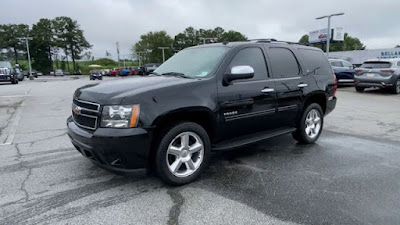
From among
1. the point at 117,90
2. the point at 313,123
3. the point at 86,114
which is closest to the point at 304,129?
the point at 313,123

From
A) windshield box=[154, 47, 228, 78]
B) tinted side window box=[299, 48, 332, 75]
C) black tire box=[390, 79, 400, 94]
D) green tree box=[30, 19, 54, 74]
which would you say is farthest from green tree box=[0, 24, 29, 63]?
tinted side window box=[299, 48, 332, 75]

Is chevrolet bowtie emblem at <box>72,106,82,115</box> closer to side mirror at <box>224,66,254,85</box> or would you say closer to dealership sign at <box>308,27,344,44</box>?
side mirror at <box>224,66,254,85</box>

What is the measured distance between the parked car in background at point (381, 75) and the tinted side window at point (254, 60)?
12608 millimetres

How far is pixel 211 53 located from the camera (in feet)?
15.1

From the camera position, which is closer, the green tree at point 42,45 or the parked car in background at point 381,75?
the parked car in background at point 381,75

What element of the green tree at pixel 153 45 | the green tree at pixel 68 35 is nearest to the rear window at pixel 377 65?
the green tree at pixel 153 45

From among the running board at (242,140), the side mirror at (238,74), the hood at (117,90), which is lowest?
the running board at (242,140)

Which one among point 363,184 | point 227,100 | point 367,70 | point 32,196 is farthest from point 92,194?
point 367,70

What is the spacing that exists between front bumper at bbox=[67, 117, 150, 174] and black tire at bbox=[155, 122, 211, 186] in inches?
6.1

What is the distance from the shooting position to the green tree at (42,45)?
74.9 metres

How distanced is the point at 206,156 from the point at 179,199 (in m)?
0.74

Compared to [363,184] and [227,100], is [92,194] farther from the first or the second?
[363,184]

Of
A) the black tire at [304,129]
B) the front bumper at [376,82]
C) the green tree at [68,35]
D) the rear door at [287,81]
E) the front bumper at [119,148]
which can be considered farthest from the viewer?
the green tree at [68,35]

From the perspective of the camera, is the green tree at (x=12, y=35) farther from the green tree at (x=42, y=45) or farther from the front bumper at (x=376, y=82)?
the front bumper at (x=376, y=82)
